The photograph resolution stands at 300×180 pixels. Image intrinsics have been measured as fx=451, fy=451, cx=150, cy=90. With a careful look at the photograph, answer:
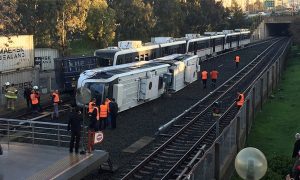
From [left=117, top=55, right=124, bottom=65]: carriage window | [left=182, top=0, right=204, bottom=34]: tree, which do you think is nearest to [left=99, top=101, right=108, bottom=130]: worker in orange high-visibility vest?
[left=117, top=55, right=124, bottom=65]: carriage window

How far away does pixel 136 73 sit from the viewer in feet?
87.1

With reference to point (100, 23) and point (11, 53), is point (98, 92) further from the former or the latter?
point (100, 23)

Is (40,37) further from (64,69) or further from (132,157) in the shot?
(132,157)

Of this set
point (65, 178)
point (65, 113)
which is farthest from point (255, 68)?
point (65, 178)

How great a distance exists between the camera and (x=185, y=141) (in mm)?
20328

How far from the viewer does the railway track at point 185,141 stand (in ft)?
52.6

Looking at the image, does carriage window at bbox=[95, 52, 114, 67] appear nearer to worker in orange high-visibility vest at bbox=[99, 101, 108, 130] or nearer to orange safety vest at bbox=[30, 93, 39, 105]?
orange safety vest at bbox=[30, 93, 39, 105]

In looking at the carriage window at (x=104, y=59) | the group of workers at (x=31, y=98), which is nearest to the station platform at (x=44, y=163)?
the group of workers at (x=31, y=98)

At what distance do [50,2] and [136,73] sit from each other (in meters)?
24.5

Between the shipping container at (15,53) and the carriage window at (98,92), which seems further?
the shipping container at (15,53)

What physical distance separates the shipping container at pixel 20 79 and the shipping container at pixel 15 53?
2.23ft

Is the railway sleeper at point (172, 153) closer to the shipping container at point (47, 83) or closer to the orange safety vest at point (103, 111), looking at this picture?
the orange safety vest at point (103, 111)

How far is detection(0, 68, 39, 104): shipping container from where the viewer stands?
29.4 meters

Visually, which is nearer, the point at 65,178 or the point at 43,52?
the point at 65,178
